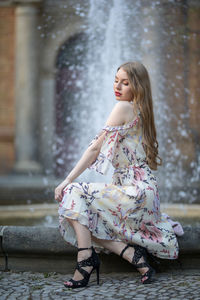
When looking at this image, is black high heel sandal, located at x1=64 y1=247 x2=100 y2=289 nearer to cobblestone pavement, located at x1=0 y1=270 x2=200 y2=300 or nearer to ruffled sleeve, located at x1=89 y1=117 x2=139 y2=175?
cobblestone pavement, located at x1=0 y1=270 x2=200 y2=300

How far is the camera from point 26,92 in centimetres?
1076

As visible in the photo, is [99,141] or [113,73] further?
[113,73]

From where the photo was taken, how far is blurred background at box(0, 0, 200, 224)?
32.3 ft

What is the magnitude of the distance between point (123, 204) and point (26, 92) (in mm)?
8342

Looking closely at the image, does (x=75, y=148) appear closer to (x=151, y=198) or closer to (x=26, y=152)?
(x=26, y=152)

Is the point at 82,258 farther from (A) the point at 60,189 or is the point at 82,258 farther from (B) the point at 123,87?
(B) the point at 123,87

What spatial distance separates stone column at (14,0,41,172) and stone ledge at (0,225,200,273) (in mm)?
7580

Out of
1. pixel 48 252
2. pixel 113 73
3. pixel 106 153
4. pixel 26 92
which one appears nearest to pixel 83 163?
pixel 106 153

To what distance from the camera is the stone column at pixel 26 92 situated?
10.7m

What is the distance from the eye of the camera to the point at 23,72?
10.8 metres

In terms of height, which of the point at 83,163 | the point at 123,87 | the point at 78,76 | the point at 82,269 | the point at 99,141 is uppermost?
the point at 78,76

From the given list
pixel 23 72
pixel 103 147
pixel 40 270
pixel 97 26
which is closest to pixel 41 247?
pixel 40 270

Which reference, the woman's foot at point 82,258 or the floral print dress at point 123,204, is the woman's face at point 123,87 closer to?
the floral print dress at point 123,204

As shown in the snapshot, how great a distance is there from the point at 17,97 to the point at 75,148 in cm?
175
